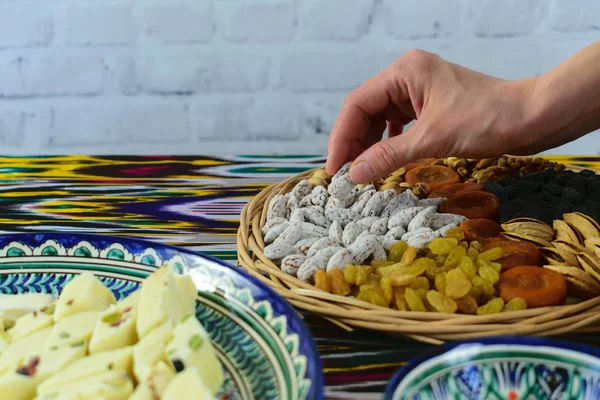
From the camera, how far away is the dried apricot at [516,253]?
15.9 inches

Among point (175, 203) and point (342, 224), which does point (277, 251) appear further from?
point (175, 203)

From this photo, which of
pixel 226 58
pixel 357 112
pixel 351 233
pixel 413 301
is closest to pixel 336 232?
pixel 351 233

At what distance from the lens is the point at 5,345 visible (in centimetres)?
30

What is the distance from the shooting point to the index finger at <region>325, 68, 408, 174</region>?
0.61 m

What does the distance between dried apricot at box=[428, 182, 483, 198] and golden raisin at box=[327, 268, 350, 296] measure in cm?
19

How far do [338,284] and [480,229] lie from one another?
143mm

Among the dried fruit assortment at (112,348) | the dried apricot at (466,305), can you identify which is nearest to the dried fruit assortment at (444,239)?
the dried apricot at (466,305)

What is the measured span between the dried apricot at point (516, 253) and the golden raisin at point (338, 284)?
0.11 m

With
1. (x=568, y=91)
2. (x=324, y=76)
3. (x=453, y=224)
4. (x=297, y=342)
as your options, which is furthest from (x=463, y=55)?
(x=297, y=342)

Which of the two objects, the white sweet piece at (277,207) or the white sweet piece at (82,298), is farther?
the white sweet piece at (277,207)

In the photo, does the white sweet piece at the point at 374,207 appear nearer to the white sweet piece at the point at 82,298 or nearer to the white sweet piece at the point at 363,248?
→ the white sweet piece at the point at 363,248

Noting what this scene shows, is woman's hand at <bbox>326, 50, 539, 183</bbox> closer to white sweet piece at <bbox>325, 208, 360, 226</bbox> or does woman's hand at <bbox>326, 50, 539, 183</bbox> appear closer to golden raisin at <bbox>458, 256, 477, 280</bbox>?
white sweet piece at <bbox>325, 208, 360, 226</bbox>

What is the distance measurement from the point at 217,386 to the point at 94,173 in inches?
21.2

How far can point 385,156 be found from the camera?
1.73 ft
